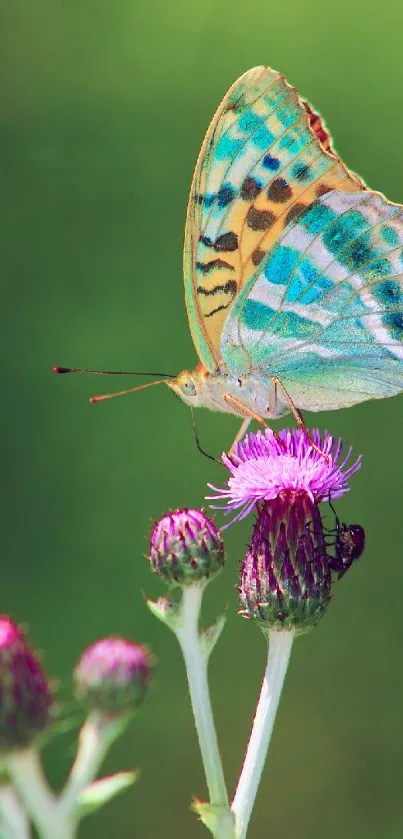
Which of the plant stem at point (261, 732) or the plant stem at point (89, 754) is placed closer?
the plant stem at point (89, 754)

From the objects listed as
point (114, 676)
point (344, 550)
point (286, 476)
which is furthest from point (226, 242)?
point (114, 676)

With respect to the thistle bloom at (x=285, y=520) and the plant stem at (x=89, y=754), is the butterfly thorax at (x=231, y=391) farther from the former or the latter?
the plant stem at (x=89, y=754)

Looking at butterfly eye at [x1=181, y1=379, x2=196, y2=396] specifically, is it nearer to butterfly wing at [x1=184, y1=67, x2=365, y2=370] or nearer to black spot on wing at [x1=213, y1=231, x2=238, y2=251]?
butterfly wing at [x1=184, y1=67, x2=365, y2=370]

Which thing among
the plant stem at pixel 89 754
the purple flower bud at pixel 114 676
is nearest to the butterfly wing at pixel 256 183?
the purple flower bud at pixel 114 676

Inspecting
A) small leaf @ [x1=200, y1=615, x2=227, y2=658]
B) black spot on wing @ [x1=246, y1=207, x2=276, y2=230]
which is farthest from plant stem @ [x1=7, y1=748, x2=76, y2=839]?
black spot on wing @ [x1=246, y1=207, x2=276, y2=230]

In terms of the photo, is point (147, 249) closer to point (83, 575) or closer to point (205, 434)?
point (205, 434)
